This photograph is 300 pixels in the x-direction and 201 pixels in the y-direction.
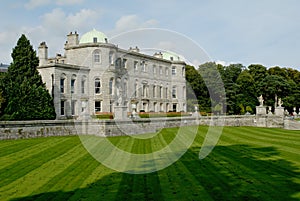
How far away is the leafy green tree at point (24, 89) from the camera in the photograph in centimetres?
2728

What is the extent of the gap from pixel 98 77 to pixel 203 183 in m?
34.1

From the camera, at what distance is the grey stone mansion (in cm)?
3845

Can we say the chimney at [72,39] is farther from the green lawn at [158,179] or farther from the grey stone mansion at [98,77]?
the green lawn at [158,179]

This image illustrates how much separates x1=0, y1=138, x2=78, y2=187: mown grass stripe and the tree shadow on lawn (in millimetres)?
2432

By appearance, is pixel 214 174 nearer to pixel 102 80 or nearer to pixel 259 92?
pixel 102 80

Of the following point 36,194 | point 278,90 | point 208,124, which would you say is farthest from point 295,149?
point 278,90

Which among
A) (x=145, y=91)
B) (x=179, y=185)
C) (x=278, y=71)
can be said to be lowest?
(x=179, y=185)

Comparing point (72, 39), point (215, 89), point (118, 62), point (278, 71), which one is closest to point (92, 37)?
point (72, 39)

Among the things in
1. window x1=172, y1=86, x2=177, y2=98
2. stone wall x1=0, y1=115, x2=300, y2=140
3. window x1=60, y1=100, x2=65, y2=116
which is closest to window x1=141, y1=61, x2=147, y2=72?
window x1=172, y1=86, x2=177, y2=98

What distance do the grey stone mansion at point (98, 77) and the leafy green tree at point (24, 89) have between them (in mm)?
4313

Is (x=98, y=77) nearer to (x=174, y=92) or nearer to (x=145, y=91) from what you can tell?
(x=145, y=91)

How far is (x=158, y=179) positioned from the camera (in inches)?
382

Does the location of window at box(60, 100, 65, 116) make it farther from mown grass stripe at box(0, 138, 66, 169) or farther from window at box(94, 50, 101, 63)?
mown grass stripe at box(0, 138, 66, 169)

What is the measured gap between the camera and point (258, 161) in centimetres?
1263
